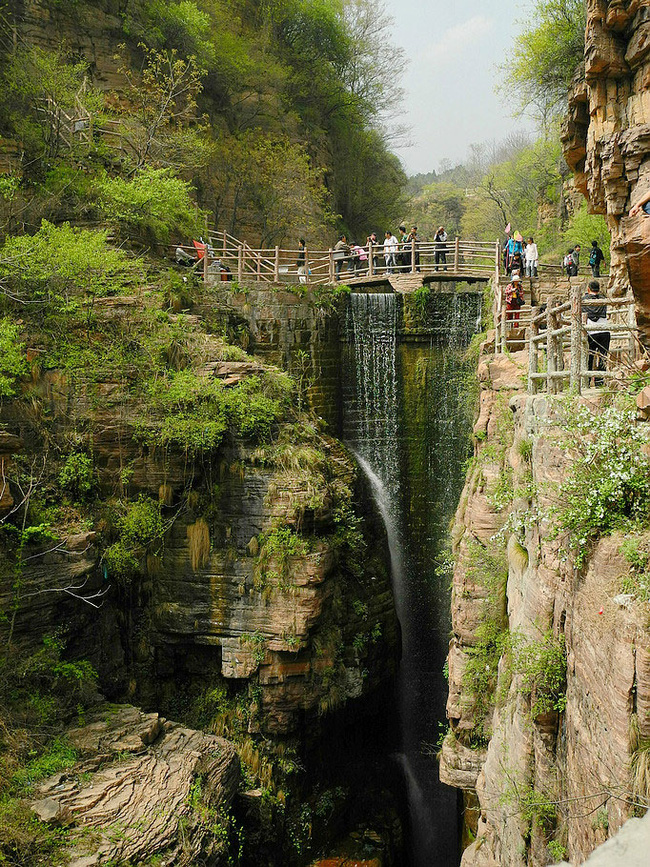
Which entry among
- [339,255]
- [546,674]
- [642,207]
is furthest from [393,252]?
[546,674]

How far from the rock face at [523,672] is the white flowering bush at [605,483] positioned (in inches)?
6.1

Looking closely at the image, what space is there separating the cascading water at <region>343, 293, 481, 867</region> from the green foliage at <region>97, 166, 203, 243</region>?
511 centimetres

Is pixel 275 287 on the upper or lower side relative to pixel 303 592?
upper

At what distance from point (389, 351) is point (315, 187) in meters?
11.6

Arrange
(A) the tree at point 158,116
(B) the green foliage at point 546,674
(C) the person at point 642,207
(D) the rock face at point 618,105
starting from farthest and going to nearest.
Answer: (A) the tree at point 158,116 < (D) the rock face at point 618,105 < (B) the green foliage at point 546,674 < (C) the person at point 642,207

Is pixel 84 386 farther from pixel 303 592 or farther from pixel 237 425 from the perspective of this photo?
pixel 303 592

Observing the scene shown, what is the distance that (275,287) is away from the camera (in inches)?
665

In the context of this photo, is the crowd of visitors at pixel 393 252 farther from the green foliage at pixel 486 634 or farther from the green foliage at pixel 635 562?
the green foliage at pixel 635 562

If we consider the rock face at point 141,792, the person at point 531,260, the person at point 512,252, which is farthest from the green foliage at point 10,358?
the person at point 531,260

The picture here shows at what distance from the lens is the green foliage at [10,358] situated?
1159 cm

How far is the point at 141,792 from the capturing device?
9.41 metres

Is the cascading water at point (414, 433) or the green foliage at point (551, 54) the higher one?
the green foliage at point (551, 54)

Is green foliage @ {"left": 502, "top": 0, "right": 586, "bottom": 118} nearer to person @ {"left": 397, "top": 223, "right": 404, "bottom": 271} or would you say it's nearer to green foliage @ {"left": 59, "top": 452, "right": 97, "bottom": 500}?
person @ {"left": 397, "top": 223, "right": 404, "bottom": 271}

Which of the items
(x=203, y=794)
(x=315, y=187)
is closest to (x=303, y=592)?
(x=203, y=794)
